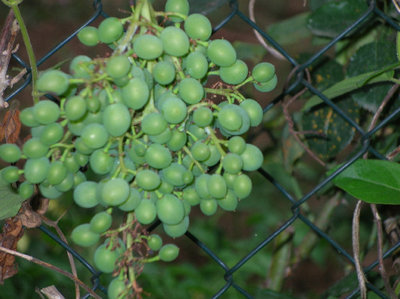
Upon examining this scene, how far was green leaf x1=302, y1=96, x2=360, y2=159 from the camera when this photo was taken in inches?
41.5

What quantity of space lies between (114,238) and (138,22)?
202 mm

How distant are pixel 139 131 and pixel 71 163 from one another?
0.07 meters

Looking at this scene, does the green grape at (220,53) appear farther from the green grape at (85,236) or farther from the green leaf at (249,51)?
the green leaf at (249,51)

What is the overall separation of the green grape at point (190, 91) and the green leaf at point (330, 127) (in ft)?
1.83

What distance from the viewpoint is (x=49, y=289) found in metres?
0.67

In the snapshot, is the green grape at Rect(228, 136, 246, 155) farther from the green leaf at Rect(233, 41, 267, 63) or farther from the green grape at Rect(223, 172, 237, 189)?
the green leaf at Rect(233, 41, 267, 63)

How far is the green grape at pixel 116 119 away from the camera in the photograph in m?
0.48

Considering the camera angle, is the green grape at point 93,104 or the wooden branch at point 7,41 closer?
the green grape at point 93,104

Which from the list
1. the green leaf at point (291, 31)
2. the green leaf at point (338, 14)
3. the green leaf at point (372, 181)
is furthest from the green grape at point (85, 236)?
the green leaf at point (291, 31)

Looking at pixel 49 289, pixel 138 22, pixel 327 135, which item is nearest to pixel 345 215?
pixel 327 135

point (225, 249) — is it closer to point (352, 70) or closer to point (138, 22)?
point (352, 70)

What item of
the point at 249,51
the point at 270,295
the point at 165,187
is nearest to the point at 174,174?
the point at 165,187

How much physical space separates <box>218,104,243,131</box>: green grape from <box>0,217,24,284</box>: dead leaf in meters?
0.31

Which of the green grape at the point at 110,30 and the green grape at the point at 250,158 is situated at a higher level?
the green grape at the point at 110,30
